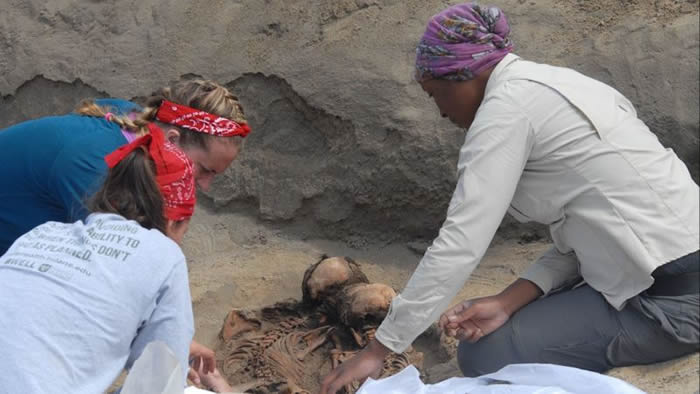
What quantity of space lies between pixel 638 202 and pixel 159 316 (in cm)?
149

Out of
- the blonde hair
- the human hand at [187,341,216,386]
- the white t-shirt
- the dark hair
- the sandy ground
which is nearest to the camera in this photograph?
the white t-shirt

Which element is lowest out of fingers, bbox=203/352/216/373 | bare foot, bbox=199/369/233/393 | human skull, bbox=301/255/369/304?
human skull, bbox=301/255/369/304

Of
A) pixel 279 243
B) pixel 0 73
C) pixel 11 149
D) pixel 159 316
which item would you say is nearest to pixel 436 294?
pixel 159 316

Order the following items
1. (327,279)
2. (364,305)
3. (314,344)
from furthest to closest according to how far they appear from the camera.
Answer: (327,279) → (314,344) → (364,305)

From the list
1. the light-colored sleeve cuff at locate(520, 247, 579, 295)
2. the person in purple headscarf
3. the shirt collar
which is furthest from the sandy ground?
the shirt collar

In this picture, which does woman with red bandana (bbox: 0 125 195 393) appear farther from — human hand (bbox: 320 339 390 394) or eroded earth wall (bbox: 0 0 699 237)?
eroded earth wall (bbox: 0 0 699 237)

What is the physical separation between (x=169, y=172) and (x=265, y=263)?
114 inches

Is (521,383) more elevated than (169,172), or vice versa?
(169,172)

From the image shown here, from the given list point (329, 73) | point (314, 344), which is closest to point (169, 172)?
point (314, 344)

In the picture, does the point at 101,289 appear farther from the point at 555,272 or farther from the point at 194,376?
the point at 555,272

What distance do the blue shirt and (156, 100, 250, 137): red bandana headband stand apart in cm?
20

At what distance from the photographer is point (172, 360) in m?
2.29

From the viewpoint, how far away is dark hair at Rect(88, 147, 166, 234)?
7.88ft

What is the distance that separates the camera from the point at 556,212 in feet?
9.20
